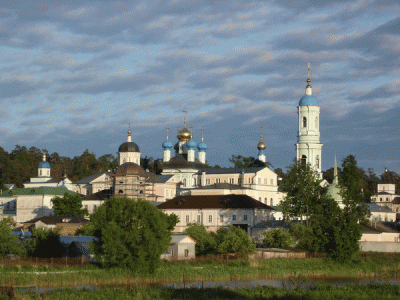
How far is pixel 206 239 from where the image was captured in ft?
189

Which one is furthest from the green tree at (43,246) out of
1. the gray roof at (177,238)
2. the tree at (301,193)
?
the tree at (301,193)

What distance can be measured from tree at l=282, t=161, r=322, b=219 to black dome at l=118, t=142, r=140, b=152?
27.4 m

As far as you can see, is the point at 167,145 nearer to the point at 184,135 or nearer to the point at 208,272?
the point at 184,135

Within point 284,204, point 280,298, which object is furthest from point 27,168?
point 280,298

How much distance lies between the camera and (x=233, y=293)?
38688 mm

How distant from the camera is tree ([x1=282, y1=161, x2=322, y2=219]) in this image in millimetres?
67500

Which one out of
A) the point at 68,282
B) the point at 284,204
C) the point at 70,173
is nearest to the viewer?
the point at 68,282

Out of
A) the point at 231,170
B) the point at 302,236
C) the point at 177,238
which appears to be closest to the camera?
the point at 177,238

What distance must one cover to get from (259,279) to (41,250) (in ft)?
49.0

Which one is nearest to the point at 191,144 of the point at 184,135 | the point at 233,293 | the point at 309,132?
the point at 184,135

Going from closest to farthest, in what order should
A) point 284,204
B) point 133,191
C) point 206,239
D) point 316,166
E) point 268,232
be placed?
point 206,239, point 268,232, point 284,204, point 133,191, point 316,166

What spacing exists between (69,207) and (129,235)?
114 ft

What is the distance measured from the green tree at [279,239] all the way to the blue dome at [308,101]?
2865cm

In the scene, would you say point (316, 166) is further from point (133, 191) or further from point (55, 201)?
point (55, 201)
